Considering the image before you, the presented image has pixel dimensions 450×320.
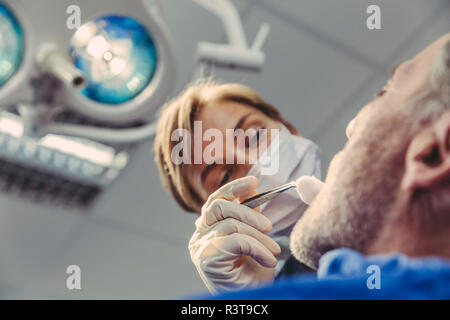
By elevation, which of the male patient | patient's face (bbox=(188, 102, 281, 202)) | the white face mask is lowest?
the male patient

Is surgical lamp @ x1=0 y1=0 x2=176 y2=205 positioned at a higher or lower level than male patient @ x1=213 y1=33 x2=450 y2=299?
higher

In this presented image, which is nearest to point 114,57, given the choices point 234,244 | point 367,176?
→ point 234,244

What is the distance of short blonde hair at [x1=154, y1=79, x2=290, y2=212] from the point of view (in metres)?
0.96

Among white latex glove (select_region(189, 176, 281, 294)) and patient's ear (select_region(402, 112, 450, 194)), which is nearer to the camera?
patient's ear (select_region(402, 112, 450, 194))

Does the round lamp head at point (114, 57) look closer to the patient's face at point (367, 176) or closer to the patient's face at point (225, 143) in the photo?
the patient's face at point (225, 143)

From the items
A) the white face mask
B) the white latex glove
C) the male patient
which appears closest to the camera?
the male patient

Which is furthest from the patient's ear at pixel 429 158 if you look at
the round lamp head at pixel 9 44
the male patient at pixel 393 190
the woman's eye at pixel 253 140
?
the round lamp head at pixel 9 44

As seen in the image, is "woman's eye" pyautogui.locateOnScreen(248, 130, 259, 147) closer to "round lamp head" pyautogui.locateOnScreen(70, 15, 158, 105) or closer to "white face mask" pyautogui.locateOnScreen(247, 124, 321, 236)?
"white face mask" pyautogui.locateOnScreen(247, 124, 321, 236)

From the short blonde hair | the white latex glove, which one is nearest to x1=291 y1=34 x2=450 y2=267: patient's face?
the white latex glove

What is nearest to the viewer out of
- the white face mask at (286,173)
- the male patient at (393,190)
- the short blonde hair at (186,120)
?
the male patient at (393,190)

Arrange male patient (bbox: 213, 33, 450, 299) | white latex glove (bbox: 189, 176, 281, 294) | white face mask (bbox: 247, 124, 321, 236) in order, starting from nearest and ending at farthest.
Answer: male patient (bbox: 213, 33, 450, 299) → white latex glove (bbox: 189, 176, 281, 294) → white face mask (bbox: 247, 124, 321, 236)

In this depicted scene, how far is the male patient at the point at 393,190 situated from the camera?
0.54 m

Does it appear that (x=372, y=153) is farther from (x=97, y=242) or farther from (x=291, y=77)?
(x=97, y=242)

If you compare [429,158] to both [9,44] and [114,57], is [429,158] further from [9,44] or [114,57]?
[9,44]
